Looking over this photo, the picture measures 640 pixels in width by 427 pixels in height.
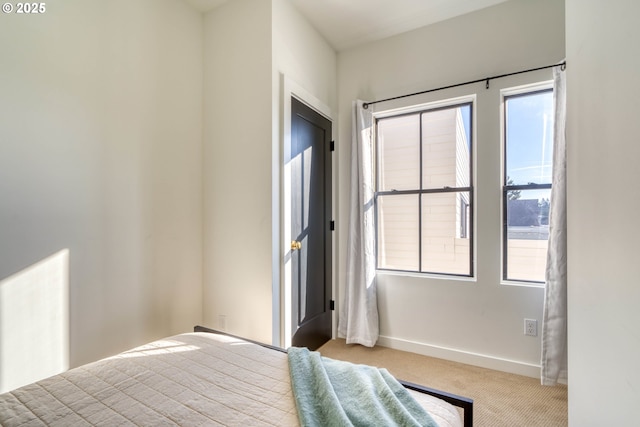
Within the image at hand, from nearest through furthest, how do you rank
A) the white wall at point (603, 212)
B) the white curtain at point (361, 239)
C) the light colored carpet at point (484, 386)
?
the white wall at point (603, 212) → the light colored carpet at point (484, 386) → the white curtain at point (361, 239)

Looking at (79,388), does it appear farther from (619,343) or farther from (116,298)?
(619,343)

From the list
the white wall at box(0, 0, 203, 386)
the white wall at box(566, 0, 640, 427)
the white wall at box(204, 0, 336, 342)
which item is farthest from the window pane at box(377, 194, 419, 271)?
the white wall at box(0, 0, 203, 386)

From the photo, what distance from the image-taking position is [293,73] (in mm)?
2357

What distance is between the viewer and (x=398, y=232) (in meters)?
2.79

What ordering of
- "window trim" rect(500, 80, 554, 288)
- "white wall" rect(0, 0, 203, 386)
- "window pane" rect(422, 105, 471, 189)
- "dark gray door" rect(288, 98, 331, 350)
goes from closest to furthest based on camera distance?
"white wall" rect(0, 0, 203, 386) < "window trim" rect(500, 80, 554, 288) < "dark gray door" rect(288, 98, 331, 350) < "window pane" rect(422, 105, 471, 189)

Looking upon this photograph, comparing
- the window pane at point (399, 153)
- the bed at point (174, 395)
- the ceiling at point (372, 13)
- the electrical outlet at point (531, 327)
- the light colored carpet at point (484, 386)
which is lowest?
the light colored carpet at point (484, 386)

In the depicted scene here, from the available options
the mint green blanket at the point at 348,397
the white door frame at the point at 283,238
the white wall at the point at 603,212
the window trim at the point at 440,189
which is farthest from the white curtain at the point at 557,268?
the white door frame at the point at 283,238

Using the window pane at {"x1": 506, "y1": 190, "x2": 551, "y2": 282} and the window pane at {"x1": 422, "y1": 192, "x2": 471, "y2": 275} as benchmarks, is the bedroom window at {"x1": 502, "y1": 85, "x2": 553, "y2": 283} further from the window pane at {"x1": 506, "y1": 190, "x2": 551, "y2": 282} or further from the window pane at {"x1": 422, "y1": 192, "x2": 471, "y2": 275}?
the window pane at {"x1": 422, "y1": 192, "x2": 471, "y2": 275}

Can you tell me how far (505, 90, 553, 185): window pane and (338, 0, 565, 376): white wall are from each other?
12 cm

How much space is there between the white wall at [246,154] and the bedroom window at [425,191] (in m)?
1.05

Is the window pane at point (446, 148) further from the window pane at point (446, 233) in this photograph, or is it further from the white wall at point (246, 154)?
the white wall at point (246, 154)

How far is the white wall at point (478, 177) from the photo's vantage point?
7.27 feet

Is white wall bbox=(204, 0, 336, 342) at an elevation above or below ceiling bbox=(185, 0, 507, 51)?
below

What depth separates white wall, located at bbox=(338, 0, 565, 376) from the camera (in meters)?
2.21
